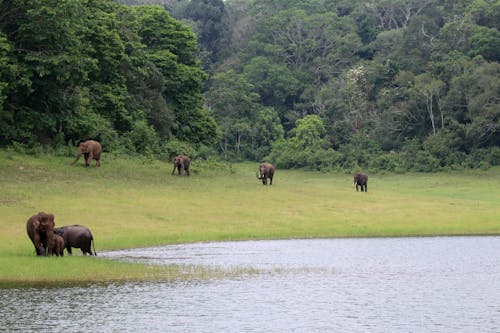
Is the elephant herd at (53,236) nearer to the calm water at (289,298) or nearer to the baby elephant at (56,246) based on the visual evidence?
the baby elephant at (56,246)

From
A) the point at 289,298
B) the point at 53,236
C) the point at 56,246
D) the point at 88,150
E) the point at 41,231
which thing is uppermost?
the point at 88,150

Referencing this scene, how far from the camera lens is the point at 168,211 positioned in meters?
36.7

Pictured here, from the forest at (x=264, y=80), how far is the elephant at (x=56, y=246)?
18360 mm

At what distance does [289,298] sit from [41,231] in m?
7.70

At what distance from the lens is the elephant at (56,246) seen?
2602cm

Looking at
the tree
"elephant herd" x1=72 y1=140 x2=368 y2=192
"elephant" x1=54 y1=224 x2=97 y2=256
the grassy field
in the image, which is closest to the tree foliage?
"elephant herd" x1=72 y1=140 x2=368 y2=192

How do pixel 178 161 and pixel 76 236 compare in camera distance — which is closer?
pixel 76 236

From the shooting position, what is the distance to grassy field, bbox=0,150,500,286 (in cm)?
2566

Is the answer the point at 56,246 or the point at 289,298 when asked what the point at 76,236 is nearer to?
the point at 56,246

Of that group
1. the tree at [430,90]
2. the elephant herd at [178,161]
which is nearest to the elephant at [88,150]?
the elephant herd at [178,161]

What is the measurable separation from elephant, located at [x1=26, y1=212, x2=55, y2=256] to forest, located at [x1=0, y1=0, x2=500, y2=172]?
1862 centimetres

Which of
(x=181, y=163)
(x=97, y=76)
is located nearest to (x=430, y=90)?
(x=97, y=76)

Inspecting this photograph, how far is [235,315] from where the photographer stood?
1989cm

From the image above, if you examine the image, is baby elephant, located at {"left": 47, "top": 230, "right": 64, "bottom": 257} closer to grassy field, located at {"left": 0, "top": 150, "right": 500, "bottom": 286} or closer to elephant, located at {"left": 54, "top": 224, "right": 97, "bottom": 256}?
grassy field, located at {"left": 0, "top": 150, "right": 500, "bottom": 286}
